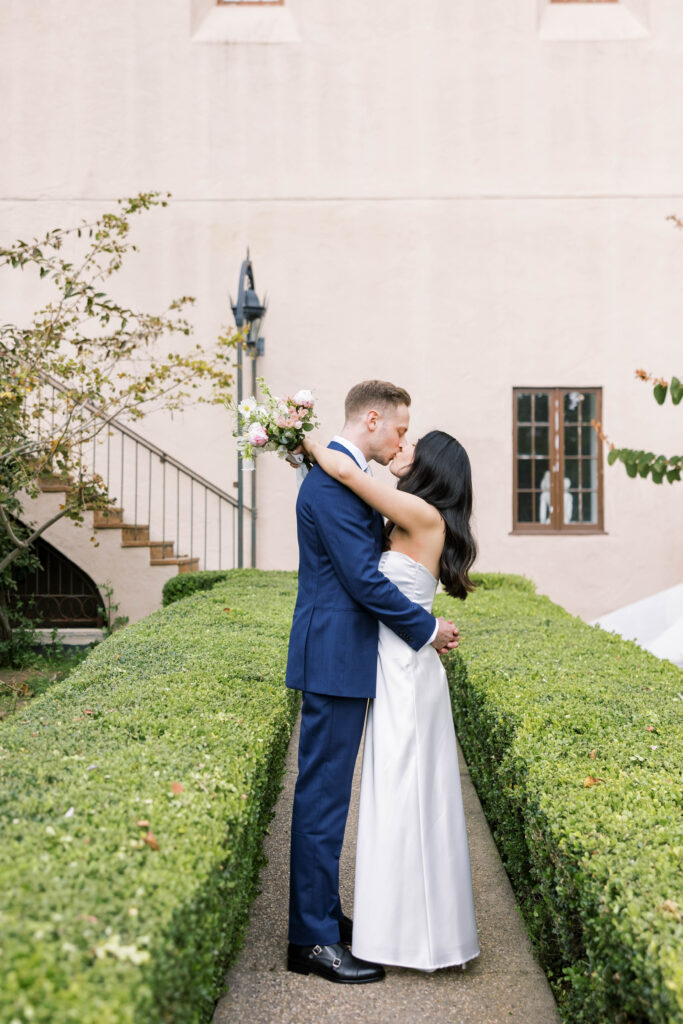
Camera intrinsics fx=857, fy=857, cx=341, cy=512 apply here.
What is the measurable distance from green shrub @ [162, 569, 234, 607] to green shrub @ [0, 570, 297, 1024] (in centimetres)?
516

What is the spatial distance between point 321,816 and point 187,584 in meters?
6.78

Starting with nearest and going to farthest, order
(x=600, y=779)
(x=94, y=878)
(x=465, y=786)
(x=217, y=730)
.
Result: 1. (x=94, y=878)
2. (x=600, y=779)
3. (x=217, y=730)
4. (x=465, y=786)

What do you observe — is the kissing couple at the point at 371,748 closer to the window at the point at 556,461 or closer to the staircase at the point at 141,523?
the staircase at the point at 141,523

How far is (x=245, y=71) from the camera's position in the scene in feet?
38.0

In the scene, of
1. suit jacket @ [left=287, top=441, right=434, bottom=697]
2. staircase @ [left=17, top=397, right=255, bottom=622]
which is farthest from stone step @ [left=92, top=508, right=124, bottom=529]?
suit jacket @ [left=287, top=441, right=434, bottom=697]

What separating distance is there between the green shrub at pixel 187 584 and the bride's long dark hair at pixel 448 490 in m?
6.44

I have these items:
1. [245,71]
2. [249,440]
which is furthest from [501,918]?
[245,71]

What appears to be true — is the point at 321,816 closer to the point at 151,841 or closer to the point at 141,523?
the point at 151,841

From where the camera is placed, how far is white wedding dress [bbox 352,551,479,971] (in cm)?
294

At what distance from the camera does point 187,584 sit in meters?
9.61

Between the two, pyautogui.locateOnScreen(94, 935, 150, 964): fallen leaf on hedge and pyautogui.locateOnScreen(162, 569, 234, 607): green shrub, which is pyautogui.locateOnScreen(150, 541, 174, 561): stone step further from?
pyautogui.locateOnScreen(94, 935, 150, 964): fallen leaf on hedge

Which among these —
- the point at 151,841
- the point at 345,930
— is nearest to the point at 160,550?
the point at 345,930

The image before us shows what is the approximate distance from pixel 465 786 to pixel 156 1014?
393 cm

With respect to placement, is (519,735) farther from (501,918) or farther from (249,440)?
(249,440)
